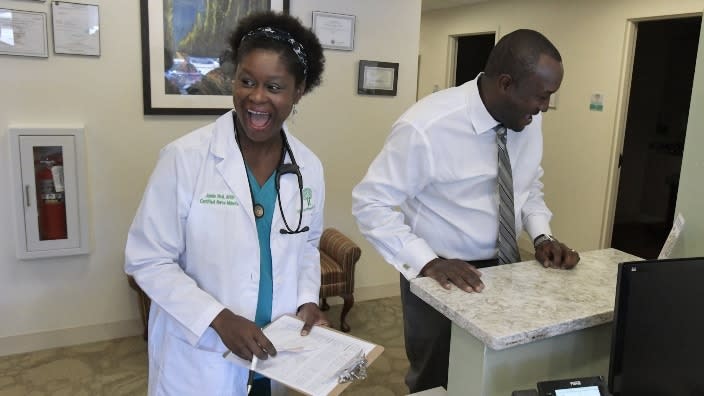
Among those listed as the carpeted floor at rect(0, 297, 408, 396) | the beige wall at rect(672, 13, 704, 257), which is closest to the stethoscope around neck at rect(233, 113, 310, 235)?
the beige wall at rect(672, 13, 704, 257)

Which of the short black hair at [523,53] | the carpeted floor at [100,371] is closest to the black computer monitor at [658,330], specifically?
the short black hair at [523,53]

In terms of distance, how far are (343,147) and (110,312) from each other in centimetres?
171

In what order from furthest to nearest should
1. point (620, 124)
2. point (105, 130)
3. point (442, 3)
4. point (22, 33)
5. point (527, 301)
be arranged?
point (442, 3), point (620, 124), point (105, 130), point (22, 33), point (527, 301)

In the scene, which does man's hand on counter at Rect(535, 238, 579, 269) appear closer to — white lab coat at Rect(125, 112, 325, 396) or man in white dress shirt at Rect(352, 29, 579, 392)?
man in white dress shirt at Rect(352, 29, 579, 392)

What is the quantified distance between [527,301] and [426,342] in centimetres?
58

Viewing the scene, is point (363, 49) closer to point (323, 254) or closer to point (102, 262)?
point (323, 254)

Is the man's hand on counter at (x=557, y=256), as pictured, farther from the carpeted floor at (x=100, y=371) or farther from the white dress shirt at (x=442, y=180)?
the carpeted floor at (x=100, y=371)

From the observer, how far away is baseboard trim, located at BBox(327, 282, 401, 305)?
383 centimetres

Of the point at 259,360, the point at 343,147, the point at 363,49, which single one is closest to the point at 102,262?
the point at 343,147

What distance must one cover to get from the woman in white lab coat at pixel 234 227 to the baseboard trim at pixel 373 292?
7.87 ft

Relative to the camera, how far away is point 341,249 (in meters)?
3.33

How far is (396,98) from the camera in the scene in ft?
12.0

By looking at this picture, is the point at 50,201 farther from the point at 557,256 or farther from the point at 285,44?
the point at 557,256

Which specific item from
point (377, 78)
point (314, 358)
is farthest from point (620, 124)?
point (314, 358)
